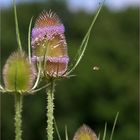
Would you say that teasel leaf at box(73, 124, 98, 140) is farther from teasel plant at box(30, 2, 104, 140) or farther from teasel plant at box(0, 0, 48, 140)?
teasel plant at box(0, 0, 48, 140)

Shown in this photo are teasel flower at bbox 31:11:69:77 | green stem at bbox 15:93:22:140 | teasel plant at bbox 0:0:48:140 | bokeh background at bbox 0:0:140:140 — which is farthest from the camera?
bokeh background at bbox 0:0:140:140

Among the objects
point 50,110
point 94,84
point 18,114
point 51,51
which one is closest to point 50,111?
point 50,110

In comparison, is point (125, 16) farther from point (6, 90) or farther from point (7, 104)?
point (6, 90)

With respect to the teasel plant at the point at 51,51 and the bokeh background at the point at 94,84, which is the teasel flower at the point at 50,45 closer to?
the teasel plant at the point at 51,51

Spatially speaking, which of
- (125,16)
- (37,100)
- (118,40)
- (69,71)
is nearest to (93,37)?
(118,40)

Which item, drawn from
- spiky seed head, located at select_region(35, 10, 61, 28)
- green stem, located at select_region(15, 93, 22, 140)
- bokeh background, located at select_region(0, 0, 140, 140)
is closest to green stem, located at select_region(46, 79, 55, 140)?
green stem, located at select_region(15, 93, 22, 140)
